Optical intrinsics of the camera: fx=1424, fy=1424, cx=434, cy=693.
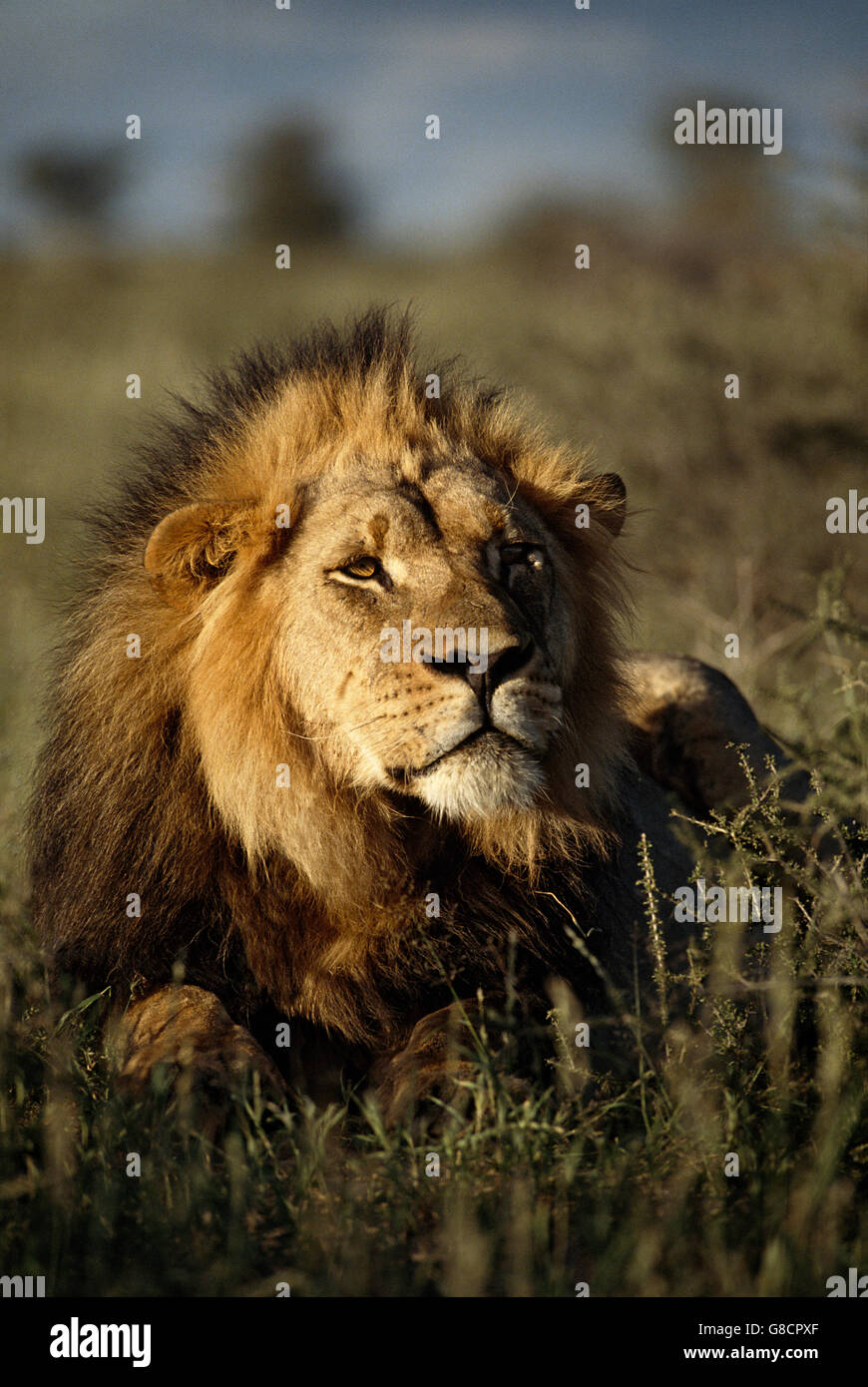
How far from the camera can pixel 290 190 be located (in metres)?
46.2

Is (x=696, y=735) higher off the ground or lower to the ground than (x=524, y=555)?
lower

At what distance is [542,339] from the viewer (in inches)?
472

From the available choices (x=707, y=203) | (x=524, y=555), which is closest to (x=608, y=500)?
(x=524, y=555)

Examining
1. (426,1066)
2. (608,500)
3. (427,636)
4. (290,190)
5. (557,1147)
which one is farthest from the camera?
(290,190)

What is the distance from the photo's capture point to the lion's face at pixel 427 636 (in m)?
3.49

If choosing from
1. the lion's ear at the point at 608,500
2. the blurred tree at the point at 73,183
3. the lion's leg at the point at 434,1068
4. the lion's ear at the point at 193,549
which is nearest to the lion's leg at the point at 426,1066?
the lion's leg at the point at 434,1068

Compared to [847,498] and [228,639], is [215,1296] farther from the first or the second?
[847,498]

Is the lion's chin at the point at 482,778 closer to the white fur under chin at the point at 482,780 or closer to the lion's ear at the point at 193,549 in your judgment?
the white fur under chin at the point at 482,780

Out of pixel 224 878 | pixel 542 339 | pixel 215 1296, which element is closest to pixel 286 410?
pixel 224 878

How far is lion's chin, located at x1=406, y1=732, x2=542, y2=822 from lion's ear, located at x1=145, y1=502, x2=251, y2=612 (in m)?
0.82

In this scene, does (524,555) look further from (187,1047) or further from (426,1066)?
(187,1047)

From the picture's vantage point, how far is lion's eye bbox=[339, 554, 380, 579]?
372 cm

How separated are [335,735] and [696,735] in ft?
7.48

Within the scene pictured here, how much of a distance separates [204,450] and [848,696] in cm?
263
